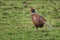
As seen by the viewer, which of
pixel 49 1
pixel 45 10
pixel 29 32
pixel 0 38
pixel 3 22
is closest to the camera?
pixel 0 38

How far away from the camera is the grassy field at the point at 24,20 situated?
680 centimetres

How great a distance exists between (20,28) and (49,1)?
2568mm

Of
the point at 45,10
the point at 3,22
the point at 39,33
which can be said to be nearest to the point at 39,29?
the point at 39,33

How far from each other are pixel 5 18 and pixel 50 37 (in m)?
1.88

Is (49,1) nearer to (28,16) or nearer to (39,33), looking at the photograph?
(28,16)

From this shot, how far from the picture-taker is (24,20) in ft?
26.2

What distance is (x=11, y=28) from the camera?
7.35m

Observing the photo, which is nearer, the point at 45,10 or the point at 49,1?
the point at 45,10

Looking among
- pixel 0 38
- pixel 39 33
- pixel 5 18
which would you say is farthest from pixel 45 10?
pixel 0 38

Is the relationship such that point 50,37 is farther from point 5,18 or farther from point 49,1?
point 49,1

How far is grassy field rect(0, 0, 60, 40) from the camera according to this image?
680cm

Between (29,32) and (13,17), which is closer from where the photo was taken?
(29,32)

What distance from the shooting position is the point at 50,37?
6.71 meters

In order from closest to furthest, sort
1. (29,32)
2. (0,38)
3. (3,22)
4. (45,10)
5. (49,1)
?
(0,38) → (29,32) → (3,22) → (45,10) → (49,1)
